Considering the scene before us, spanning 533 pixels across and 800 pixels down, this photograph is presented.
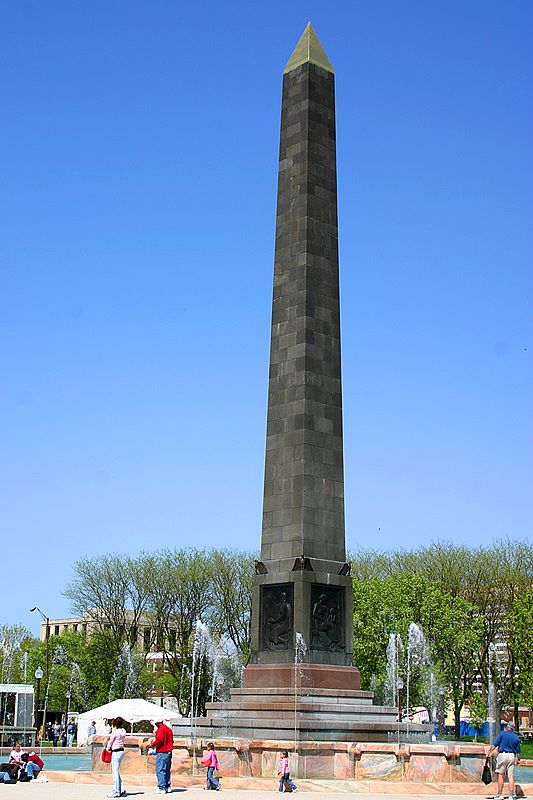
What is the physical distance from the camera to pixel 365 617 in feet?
161

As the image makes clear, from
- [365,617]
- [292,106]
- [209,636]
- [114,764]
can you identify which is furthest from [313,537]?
[209,636]

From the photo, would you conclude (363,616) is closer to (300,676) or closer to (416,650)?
(416,650)

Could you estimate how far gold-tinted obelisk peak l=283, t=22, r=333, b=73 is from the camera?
3027cm

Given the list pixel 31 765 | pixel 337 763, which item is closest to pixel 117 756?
pixel 337 763

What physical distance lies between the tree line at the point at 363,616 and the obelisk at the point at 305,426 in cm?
2334

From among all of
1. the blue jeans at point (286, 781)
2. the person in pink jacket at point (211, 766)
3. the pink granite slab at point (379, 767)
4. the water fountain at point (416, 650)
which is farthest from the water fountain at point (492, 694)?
the person in pink jacket at point (211, 766)

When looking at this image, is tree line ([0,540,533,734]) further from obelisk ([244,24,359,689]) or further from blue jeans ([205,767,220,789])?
blue jeans ([205,767,220,789])

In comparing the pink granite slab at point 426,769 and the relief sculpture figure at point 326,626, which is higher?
the relief sculpture figure at point 326,626

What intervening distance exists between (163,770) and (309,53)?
20862 millimetres

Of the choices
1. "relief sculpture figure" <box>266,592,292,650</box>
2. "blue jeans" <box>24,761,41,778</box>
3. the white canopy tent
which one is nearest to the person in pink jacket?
"blue jeans" <box>24,761,41,778</box>

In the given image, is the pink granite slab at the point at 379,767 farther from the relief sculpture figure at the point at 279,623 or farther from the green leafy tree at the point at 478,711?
the green leafy tree at the point at 478,711

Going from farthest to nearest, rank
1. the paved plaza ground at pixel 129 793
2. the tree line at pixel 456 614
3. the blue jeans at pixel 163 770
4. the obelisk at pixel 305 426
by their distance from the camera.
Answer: the tree line at pixel 456 614
the obelisk at pixel 305 426
the blue jeans at pixel 163 770
the paved plaza ground at pixel 129 793

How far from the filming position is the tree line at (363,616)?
50.7 m

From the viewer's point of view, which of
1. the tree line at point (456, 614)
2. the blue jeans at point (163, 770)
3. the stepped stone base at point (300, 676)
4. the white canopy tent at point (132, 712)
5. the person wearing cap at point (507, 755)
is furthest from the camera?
the tree line at point (456, 614)
